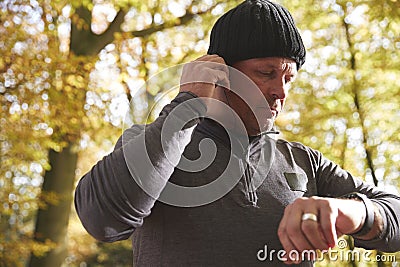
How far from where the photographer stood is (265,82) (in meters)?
1.00

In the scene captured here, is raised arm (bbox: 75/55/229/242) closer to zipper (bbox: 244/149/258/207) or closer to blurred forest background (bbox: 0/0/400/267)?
zipper (bbox: 244/149/258/207)

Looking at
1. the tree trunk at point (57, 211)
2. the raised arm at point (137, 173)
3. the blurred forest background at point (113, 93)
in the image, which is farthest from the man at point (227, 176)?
the tree trunk at point (57, 211)

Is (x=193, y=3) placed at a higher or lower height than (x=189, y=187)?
higher

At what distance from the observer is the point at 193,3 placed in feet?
15.5

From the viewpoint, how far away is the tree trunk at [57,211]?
4.36 meters

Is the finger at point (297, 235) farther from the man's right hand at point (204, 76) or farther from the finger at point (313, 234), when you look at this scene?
the man's right hand at point (204, 76)

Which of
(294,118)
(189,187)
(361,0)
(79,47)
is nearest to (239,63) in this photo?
(189,187)

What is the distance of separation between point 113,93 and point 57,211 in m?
0.98

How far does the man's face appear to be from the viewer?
100 cm

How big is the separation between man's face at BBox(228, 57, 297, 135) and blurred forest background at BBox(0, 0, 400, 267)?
1.90 meters

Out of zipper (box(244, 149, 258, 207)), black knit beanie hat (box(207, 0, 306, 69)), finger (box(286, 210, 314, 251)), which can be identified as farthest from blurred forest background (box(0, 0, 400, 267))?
finger (box(286, 210, 314, 251))

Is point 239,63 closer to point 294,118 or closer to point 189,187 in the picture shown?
point 189,187

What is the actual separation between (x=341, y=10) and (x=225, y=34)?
8.88ft

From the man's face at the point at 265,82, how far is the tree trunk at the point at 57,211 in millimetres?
3514
